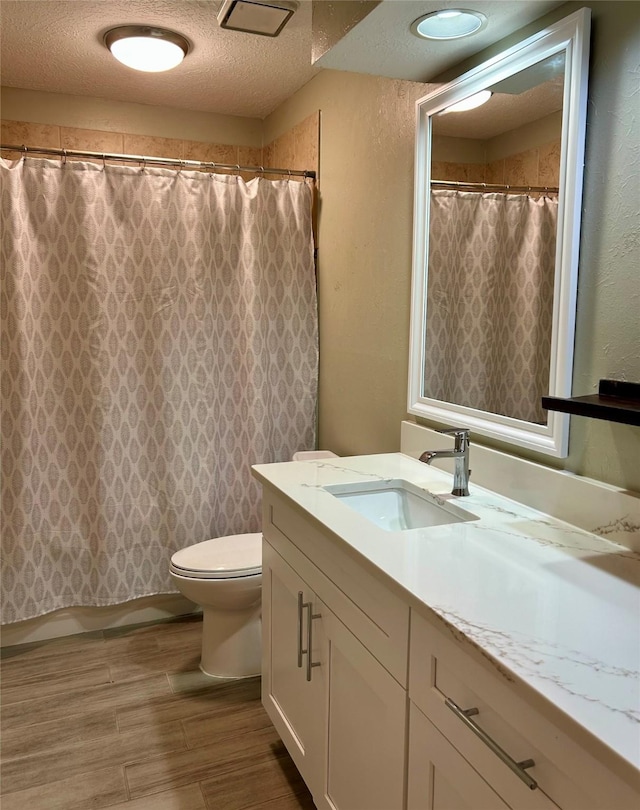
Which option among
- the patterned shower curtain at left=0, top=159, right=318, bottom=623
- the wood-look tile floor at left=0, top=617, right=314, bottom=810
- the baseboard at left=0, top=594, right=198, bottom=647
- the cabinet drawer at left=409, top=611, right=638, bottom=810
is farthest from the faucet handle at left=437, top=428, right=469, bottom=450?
the baseboard at left=0, top=594, right=198, bottom=647

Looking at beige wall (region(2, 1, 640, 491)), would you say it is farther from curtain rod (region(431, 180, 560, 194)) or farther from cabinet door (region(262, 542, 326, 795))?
cabinet door (region(262, 542, 326, 795))

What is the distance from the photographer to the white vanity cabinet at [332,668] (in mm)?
1251

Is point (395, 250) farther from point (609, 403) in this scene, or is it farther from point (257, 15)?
point (609, 403)

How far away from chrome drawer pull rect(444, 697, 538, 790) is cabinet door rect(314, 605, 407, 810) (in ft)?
0.63

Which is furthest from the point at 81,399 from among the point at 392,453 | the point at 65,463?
the point at 392,453

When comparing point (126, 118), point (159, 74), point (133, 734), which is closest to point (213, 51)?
point (159, 74)

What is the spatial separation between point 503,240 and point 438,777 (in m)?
1.27

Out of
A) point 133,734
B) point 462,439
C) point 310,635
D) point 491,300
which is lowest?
point 133,734

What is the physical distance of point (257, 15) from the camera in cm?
225

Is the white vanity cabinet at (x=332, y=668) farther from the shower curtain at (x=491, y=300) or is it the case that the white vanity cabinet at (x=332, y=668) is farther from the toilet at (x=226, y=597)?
the shower curtain at (x=491, y=300)

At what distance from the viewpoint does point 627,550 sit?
4.33ft

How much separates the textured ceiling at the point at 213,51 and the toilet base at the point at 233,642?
1.90 metres

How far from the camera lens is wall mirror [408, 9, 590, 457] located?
147cm

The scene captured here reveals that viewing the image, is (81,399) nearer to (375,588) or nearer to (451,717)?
(375,588)
